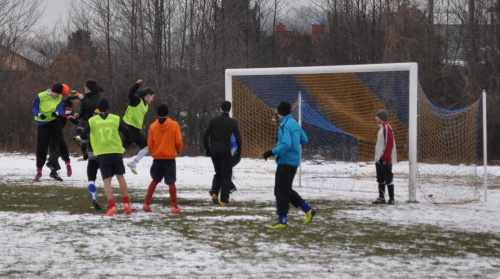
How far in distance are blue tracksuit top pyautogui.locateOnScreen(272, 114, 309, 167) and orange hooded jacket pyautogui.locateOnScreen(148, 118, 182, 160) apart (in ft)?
6.04

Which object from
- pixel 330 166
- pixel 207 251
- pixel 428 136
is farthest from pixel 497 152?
pixel 207 251

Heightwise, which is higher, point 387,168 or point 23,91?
point 23,91

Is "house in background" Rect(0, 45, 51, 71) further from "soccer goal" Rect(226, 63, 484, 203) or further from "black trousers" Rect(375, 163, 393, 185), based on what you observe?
"black trousers" Rect(375, 163, 393, 185)

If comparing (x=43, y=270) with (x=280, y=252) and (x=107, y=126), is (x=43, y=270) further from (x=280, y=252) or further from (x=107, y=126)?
(x=107, y=126)

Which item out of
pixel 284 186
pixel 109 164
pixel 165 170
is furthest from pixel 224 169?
pixel 284 186

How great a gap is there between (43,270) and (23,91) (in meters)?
23.0

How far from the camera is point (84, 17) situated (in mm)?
34281

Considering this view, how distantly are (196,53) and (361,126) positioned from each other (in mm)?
14171

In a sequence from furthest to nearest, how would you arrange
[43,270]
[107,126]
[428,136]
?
[428,136]
[107,126]
[43,270]

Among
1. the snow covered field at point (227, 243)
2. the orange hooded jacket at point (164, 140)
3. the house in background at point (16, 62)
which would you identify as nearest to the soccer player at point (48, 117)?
the snow covered field at point (227, 243)

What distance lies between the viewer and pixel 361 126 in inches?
783

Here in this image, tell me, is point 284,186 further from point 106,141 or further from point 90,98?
point 90,98

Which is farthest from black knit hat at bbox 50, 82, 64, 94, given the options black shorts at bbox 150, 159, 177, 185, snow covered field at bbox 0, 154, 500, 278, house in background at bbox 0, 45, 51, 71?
house in background at bbox 0, 45, 51, 71

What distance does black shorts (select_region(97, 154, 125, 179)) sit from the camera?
9646 millimetres
